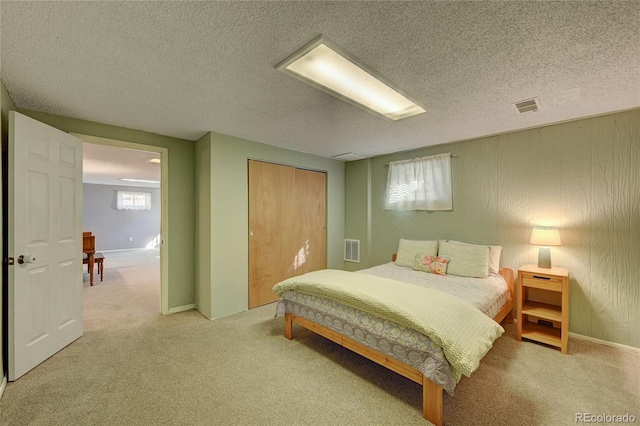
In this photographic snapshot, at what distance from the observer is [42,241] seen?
2.28 m

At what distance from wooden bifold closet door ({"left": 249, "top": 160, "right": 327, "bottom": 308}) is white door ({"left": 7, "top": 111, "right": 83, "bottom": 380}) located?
1.81 meters

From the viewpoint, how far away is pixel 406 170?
13.4 feet

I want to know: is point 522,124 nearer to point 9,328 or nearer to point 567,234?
point 567,234

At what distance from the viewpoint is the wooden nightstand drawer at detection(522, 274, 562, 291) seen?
248 cm

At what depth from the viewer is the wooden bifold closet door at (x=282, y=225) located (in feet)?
11.9

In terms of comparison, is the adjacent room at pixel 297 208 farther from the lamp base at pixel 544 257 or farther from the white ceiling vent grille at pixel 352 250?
the white ceiling vent grille at pixel 352 250

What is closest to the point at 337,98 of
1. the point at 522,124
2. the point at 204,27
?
the point at 204,27

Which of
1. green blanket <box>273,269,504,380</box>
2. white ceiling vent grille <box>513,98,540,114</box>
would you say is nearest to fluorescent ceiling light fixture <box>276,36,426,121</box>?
white ceiling vent grille <box>513,98,540,114</box>

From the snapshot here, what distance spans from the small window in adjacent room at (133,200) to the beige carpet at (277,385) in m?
7.62

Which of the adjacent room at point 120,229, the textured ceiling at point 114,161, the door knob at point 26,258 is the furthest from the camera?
the textured ceiling at point 114,161

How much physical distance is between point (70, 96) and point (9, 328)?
75.8 inches

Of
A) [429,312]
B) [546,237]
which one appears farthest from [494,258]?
[429,312]

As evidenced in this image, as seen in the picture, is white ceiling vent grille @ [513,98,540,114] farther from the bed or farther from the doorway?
the doorway

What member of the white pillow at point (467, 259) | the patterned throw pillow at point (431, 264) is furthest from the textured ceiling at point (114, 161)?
the white pillow at point (467, 259)
